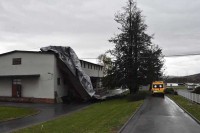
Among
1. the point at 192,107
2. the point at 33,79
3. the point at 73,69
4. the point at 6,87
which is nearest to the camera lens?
the point at 192,107

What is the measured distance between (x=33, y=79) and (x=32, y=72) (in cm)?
98

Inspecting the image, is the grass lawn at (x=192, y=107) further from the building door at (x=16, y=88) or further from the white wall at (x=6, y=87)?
the white wall at (x=6, y=87)

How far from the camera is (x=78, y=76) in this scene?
150ft

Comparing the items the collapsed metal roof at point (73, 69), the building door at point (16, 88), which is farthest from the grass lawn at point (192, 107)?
the building door at point (16, 88)

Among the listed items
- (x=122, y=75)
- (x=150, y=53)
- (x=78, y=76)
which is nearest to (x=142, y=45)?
(x=150, y=53)

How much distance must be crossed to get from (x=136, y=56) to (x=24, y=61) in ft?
63.0

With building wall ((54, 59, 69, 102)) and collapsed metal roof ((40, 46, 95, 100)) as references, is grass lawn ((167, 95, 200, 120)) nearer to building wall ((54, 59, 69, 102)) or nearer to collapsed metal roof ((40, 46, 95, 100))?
collapsed metal roof ((40, 46, 95, 100))

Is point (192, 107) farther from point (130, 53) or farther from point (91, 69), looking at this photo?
point (91, 69)

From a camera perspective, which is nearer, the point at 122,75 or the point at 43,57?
the point at 43,57

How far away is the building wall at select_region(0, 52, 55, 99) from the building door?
1.75 ft

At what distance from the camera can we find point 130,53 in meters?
54.6

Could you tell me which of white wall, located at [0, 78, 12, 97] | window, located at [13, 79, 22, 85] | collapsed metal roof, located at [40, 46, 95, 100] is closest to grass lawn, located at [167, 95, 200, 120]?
collapsed metal roof, located at [40, 46, 95, 100]

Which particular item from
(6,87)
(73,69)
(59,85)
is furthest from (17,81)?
(73,69)

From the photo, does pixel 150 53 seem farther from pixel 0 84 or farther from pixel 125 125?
pixel 125 125
